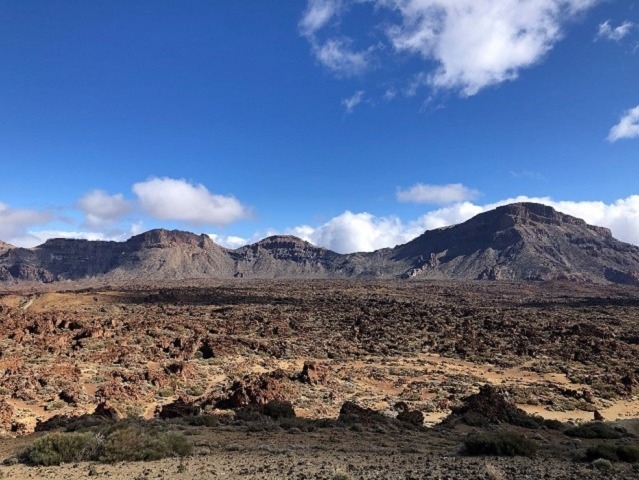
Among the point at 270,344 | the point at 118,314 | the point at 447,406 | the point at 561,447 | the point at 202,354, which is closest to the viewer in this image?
the point at 561,447

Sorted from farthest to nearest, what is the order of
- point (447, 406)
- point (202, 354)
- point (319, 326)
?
point (319, 326), point (202, 354), point (447, 406)

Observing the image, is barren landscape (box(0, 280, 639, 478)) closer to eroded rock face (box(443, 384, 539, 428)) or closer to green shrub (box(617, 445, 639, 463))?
green shrub (box(617, 445, 639, 463))

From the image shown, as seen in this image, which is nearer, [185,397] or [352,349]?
[185,397]

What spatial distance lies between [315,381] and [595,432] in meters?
12.7

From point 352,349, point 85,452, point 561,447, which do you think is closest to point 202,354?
point 352,349

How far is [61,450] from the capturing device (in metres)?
10.1

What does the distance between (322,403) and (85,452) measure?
462 inches

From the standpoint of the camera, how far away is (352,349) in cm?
3419

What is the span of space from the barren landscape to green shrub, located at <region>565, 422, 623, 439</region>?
4.45ft

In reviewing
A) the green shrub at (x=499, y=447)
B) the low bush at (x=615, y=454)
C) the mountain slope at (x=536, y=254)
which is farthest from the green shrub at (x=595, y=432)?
the mountain slope at (x=536, y=254)

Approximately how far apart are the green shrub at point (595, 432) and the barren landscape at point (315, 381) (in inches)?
53.4

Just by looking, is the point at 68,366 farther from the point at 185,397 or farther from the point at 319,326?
the point at 319,326

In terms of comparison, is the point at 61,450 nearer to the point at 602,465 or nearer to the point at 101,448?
the point at 101,448

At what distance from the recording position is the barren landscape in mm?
10695
